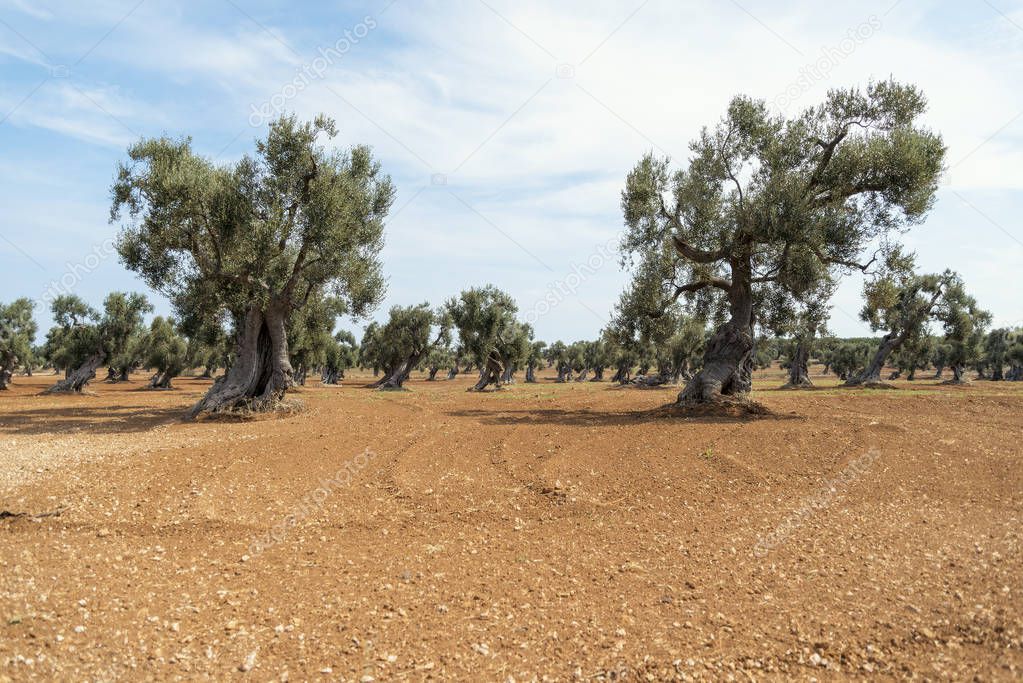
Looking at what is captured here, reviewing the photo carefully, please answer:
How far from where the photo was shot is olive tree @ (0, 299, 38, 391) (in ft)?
166

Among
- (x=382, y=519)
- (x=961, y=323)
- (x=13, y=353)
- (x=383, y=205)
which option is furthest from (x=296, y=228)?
(x=961, y=323)

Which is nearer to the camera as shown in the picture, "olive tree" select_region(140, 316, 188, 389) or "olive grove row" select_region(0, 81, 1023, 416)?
"olive grove row" select_region(0, 81, 1023, 416)

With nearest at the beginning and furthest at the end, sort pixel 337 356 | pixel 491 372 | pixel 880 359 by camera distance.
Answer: pixel 880 359 < pixel 491 372 < pixel 337 356

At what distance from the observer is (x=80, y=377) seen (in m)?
44.7

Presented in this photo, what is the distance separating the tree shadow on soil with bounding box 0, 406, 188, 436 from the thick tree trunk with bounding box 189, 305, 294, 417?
7.20ft

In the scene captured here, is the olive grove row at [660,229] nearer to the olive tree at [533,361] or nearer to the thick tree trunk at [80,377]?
the thick tree trunk at [80,377]

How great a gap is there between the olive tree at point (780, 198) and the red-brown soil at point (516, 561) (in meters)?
8.87

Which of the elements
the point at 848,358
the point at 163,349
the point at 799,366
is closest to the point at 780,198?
the point at 799,366

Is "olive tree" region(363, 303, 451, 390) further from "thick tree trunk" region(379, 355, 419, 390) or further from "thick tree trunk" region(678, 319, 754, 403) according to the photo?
"thick tree trunk" region(678, 319, 754, 403)

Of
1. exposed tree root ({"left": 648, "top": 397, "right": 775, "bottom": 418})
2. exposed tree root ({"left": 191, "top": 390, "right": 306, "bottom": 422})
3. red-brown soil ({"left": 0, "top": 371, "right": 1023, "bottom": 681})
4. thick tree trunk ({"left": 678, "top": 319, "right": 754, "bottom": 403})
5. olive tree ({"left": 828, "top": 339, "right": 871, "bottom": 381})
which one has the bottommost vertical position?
red-brown soil ({"left": 0, "top": 371, "right": 1023, "bottom": 681})

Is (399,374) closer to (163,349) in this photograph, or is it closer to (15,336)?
(163,349)

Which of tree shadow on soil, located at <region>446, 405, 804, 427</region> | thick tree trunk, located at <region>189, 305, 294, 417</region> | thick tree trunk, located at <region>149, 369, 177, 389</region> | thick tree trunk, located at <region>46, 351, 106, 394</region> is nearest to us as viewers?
tree shadow on soil, located at <region>446, 405, 804, 427</region>

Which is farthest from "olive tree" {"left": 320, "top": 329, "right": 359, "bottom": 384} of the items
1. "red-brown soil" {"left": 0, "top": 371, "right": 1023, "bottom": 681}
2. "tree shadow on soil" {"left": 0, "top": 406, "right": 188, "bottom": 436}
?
"red-brown soil" {"left": 0, "top": 371, "right": 1023, "bottom": 681}

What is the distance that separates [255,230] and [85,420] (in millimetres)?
10406
